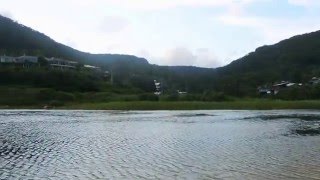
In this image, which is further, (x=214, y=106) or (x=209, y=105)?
(x=209, y=105)

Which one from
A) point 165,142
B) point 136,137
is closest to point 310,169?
point 165,142

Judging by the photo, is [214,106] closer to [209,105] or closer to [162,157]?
[209,105]

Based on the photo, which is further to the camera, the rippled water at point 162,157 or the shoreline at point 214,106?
the shoreline at point 214,106

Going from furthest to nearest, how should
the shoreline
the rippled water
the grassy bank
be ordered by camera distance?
the grassy bank
the shoreline
the rippled water

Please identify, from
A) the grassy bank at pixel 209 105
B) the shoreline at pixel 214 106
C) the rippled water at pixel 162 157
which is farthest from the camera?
A: the grassy bank at pixel 209 105

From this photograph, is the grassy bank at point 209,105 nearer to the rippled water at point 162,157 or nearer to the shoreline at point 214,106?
the shoreline at point 214,106

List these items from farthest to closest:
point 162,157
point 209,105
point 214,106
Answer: point 209,105 → point 214,106 → point 162,157

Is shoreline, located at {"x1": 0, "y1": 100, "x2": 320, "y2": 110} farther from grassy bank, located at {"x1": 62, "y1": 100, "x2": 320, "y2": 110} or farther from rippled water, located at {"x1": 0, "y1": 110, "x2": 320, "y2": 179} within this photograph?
rippled water, located at {"x1": 0, "y1": 110, "x2": 320, "y2": 179}

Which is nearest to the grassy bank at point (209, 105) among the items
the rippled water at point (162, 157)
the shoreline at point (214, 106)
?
the shoreline at point (214, 106)

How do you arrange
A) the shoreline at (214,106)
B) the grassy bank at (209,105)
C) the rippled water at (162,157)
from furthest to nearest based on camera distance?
the grassy bank at (209,105) < the shoreline at (214,106) < the rippled water at (162,157)

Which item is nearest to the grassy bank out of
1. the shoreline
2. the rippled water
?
the shoreline

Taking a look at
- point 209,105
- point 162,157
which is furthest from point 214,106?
point 162,157

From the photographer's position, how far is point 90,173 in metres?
18.9

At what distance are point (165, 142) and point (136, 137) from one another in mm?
4587
